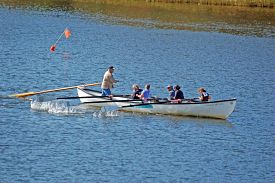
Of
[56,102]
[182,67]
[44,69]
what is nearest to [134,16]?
[182,67]

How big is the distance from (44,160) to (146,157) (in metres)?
4.32

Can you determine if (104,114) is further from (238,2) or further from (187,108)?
(238,2)

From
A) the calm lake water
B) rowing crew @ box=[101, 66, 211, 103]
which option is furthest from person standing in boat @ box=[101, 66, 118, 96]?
the calm lake water

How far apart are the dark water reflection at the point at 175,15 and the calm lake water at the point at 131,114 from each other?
5.73 feet

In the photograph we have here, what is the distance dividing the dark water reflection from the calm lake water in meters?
1.75

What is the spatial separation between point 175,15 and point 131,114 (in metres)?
46.6

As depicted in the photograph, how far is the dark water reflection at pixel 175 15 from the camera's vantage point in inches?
3216

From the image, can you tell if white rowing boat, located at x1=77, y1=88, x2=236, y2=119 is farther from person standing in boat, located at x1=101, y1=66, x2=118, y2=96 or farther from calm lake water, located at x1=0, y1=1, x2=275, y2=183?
person standing in boat, located at x1=101, y1=66, x2=118, y2=96

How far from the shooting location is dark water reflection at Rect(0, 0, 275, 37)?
8169 centimetres

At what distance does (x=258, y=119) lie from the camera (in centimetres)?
4172

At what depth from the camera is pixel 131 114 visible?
135 ft

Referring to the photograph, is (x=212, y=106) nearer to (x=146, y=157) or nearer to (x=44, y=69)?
(x=146, y=157)

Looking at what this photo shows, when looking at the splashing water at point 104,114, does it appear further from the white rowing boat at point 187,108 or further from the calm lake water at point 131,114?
the white rowing boat at point 187,108

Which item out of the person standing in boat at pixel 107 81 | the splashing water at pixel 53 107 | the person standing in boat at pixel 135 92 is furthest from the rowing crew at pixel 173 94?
the splashing water at pixel 53 107
